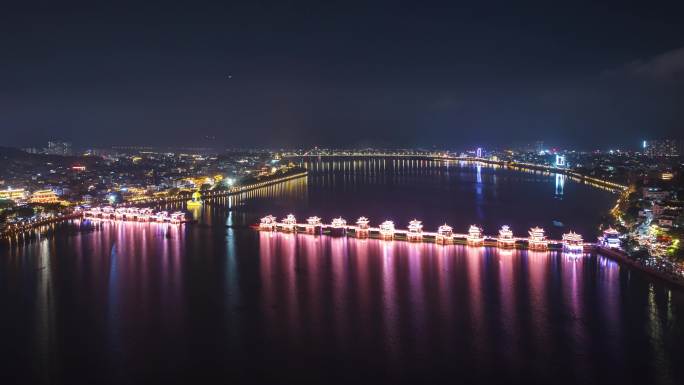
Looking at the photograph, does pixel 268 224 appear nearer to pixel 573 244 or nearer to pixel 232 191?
pixel 573 244

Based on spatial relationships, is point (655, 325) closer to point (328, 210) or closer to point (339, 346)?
point (339, 346)

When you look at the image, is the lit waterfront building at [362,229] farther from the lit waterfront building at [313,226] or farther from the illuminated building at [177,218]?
the illuminated building at [177,218]

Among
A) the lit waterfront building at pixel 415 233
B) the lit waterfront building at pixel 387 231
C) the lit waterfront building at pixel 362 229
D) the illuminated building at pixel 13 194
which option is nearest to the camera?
the lit waterfront building at pixel 415 233

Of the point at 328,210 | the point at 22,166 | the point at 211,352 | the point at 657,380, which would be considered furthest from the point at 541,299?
the point at 22,166

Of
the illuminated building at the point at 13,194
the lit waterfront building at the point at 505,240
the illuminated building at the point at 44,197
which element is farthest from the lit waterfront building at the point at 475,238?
the illuminated building at the point at 13,194

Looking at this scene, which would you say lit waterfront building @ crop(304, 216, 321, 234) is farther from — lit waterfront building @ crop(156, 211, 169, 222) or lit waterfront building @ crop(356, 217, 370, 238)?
lit waterfront building @ crop(156, 211, 169, 222)
